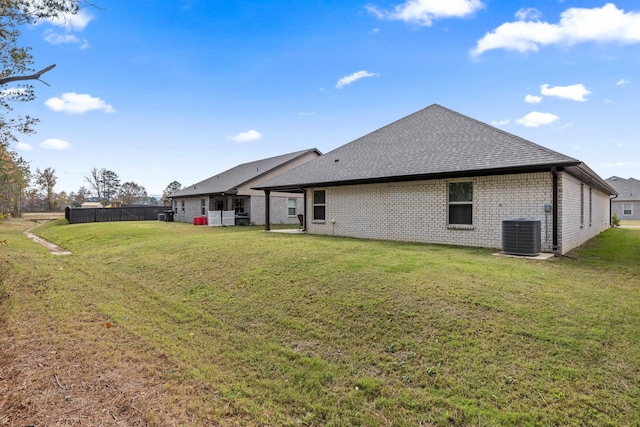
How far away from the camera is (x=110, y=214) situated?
115 feet

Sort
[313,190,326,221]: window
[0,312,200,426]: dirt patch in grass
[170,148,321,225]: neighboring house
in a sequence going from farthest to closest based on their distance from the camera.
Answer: [170,148,321,225]: neighboring house
[313,190,326,221]: window
[0,312,200,426]: dirt patch in grass

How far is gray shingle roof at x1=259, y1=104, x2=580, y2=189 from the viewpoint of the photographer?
9.89 metres

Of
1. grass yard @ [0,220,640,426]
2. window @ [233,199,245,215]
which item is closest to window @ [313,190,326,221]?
grass yard @ [0,220,640,426]

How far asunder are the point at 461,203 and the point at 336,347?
8213mm

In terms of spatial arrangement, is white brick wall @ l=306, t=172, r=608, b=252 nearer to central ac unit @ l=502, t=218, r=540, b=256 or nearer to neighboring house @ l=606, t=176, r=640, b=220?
central ac unit @ l=502, t=218, r=540, b=256

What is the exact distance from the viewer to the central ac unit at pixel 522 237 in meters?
8.70

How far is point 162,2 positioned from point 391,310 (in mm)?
12493

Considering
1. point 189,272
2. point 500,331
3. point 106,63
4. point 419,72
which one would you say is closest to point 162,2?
point 106,63

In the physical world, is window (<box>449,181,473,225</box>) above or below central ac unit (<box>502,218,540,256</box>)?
above

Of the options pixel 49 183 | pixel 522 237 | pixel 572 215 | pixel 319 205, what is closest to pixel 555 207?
pixel 522 237

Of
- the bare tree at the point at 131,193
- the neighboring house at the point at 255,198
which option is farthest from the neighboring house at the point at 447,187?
the bare tree at the point at 131,193

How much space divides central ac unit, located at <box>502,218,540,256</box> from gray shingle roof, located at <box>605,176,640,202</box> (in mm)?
41433

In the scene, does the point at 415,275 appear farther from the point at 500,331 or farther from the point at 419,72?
the point at 419,72

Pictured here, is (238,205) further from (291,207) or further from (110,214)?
(110,214)
